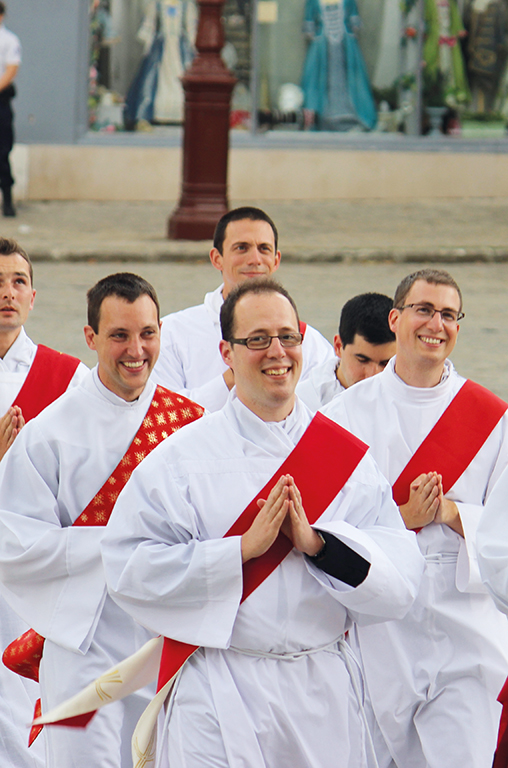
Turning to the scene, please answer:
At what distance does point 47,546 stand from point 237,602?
3.02 ft

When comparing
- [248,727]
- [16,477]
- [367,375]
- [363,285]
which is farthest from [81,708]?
[363,285]

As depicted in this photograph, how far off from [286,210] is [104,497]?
1288 cm

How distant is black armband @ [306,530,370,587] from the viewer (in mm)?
3533

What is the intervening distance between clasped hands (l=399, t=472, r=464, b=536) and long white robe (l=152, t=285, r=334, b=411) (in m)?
1.68

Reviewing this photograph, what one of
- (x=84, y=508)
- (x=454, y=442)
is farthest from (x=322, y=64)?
(x=84, y=508)

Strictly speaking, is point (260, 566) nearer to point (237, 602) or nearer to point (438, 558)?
point (237, 602)

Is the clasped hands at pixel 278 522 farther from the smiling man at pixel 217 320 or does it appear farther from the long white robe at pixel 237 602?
the smiling man at pixel 217 320

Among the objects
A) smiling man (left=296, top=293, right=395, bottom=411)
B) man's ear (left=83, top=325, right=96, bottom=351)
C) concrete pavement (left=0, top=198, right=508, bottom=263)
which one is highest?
man's ear (left=83, top=325, right=96, bottom=351)

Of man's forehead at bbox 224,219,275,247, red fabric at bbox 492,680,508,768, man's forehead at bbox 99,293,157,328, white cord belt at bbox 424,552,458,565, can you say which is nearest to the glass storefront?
man's forehead at bbox 224,219,275,247

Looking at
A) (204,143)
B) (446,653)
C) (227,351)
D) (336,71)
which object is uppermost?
(227,351)

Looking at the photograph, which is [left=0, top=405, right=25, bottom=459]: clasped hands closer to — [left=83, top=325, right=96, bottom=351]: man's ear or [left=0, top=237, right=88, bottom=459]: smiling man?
[left=0, top=237, right=88, bottom=459]: smiling man

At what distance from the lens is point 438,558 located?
175 inches

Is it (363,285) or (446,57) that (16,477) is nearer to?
(363,285)

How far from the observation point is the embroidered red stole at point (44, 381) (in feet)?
16.4
